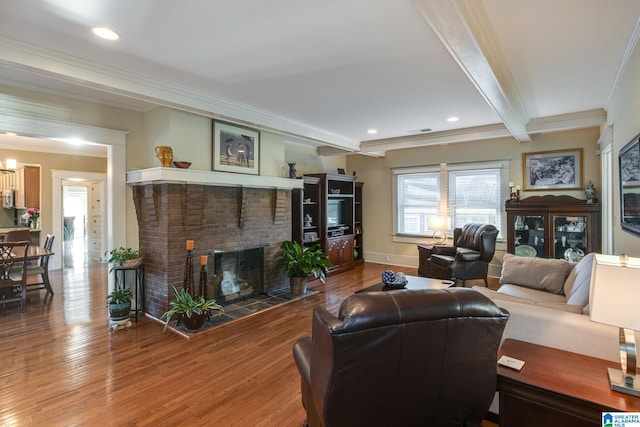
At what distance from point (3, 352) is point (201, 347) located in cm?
177

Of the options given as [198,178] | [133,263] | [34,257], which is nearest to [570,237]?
[198,178]

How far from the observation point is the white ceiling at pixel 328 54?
1.95m

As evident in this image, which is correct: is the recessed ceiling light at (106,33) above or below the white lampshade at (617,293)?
above

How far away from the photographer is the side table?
380 centimetres

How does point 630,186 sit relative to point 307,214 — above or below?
above

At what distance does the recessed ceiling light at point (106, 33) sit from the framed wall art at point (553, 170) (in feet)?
19.9

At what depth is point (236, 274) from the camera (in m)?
4.46

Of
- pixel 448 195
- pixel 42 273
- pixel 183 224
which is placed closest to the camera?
pixel 183 224

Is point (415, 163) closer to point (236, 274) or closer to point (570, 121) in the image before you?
point (570, 121)

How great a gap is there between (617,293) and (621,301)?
30mm

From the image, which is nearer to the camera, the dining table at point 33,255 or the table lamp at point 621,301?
the table lamp at point 621,301

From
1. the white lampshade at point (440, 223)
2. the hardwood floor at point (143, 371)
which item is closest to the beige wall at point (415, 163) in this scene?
the white lampshade at point (440, 223)

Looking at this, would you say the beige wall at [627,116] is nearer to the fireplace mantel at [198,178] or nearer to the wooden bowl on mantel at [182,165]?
the fireplace mantel at [198,178]

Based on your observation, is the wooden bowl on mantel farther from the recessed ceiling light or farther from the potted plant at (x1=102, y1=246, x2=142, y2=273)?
the recessed ceiling light
